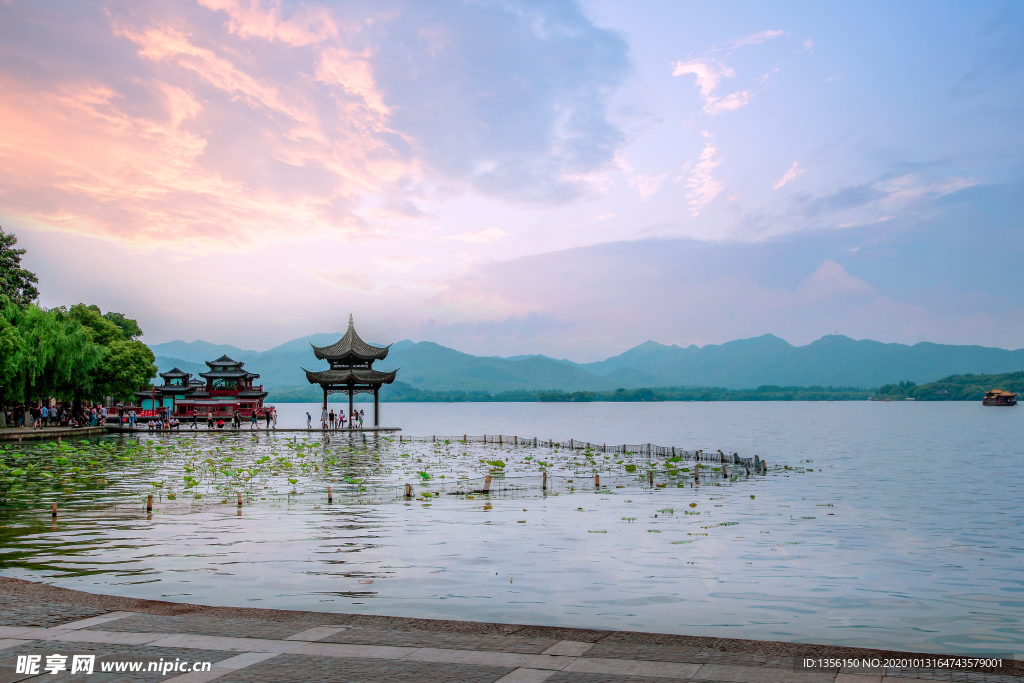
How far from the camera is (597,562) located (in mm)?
16625

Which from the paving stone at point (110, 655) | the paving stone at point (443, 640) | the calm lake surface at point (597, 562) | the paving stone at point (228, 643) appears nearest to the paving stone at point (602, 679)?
the paving stone at point (443, 640)

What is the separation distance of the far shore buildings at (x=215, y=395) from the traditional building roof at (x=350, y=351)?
91.4 feet

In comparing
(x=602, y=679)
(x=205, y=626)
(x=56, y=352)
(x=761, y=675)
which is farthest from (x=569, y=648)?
(x=56, y=352)

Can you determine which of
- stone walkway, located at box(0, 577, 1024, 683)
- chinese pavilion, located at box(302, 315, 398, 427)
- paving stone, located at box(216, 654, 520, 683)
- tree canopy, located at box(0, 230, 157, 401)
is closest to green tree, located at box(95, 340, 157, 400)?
tree canopy, located at box(0, 230, 157, 401)

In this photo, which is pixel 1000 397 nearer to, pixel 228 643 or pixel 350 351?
pixel 350 351

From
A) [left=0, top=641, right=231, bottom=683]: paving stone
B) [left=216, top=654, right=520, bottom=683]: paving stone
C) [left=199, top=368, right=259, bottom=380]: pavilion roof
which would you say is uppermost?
[left=199, top=368, right=259, bottom=380]: pavilion roof

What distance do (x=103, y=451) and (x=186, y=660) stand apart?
1612 inches

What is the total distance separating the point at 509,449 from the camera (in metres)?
56.6

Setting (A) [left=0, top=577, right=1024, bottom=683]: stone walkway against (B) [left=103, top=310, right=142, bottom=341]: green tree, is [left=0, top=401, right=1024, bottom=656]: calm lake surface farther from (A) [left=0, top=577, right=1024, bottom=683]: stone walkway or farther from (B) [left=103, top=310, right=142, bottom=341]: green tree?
(B) [left=103, top=310, right=142, bottom=341]: green tree

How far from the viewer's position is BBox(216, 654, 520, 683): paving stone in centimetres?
653

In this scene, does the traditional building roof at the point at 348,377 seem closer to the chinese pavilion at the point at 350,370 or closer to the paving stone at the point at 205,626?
the chinese pavilion at the point at 350,370

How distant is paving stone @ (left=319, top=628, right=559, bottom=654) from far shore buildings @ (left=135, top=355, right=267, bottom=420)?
85.9 meters

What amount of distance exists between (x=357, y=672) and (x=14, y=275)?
69722mm

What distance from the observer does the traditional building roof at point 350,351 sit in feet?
211
